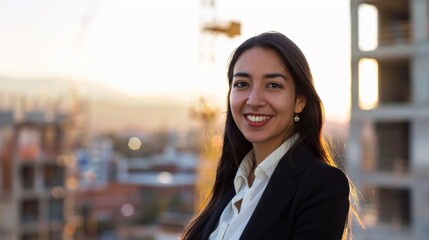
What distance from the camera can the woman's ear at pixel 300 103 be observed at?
1048mm

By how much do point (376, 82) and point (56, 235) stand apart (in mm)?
11520

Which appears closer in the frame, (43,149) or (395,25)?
(395,25)

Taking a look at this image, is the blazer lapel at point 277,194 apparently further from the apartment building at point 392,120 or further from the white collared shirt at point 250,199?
the apartment building at point 392,120

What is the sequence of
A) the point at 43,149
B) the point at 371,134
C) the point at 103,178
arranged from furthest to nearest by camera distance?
the point at 103,178
the point at 43,149
the point at 371,134

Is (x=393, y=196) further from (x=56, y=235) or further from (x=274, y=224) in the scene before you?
(x=56, y=235)

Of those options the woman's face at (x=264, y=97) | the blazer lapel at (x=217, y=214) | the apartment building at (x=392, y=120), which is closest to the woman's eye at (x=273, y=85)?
the woman's face at (x=264, y=97)

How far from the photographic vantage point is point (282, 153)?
106 cm

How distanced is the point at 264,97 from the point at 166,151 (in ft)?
116

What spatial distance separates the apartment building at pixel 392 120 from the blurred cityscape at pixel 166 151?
2 cm

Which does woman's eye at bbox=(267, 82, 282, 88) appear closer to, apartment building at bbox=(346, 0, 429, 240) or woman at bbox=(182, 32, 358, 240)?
woman at bbox=(182, 32, 358, 240)

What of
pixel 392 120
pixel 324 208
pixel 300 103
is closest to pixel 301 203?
pixel 324 208

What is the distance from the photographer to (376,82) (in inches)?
356

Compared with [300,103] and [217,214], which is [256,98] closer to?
[300,103]

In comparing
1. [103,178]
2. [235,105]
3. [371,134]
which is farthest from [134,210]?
[235,105]
